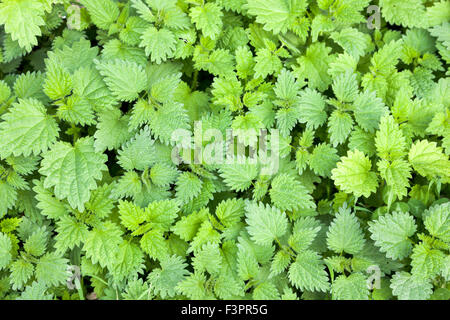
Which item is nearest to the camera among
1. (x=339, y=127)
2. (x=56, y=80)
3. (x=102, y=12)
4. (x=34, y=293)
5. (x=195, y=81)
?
(x=34, y=293)

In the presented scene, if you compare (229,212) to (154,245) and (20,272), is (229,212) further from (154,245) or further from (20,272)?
(20,272)

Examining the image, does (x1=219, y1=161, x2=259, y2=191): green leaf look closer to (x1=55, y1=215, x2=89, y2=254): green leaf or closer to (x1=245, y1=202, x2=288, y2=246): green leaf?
(x1=245, y1=202, x2=288, y2=246): green leaf

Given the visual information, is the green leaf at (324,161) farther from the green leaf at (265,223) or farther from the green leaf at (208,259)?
the green leaf at (208,259)

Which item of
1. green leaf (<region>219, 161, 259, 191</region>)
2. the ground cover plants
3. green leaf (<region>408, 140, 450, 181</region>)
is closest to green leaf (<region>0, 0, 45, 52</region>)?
the ground cover plants

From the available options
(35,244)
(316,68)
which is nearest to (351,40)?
(316,68)

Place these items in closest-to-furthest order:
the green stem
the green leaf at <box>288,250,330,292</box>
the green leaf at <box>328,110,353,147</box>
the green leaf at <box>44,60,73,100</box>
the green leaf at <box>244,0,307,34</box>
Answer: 1. the green leaf at <box>288,250,330,292</box>
2. the green leaf at <box>44,60,73,100</box>
3. the green leaf at <box>328,110,353,147</box>
4. the green leaf at <box>244,0,307,34</box>
5. the green stem

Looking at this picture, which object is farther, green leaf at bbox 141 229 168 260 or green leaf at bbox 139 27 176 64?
green leaf at bbox 139 27 176 64

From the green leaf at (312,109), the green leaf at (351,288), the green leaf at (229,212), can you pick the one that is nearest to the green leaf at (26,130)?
the green leaf at (229,212)
